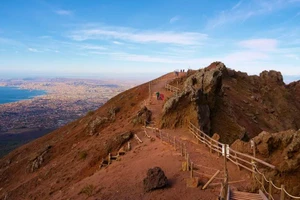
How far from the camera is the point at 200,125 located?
26.2 meters

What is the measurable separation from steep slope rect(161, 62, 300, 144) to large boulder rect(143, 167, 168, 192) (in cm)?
1192

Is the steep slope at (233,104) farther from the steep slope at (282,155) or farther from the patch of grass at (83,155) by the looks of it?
the steep slope at (282,155)

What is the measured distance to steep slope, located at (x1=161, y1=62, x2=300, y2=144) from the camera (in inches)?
1084

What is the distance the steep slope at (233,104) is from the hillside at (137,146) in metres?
0.11

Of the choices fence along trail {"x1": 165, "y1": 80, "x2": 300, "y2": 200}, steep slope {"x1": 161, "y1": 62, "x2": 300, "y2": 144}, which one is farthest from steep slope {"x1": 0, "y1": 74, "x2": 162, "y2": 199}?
fence along trail {"x1": 165, "y1": 80, "x2": 300, "y2": 200}

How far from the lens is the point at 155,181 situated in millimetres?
14992

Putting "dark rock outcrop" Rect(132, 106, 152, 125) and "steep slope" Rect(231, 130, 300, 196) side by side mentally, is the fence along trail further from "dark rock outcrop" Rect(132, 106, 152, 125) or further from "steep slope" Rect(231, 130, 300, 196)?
"dark rock outcrop" Rect(132, 106, 152, 125)

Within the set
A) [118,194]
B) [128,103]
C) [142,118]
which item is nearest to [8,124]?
[128,103]

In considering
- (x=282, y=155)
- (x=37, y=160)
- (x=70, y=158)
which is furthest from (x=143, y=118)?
(x=282, y=155)

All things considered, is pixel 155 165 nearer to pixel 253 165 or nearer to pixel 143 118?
pixel 253 165

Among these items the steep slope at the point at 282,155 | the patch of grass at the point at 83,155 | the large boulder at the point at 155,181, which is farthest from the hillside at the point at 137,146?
the steep slope at the point at 282,155

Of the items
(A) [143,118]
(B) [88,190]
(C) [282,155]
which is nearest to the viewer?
(C) [282,155]

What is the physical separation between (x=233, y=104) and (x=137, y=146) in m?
20.3

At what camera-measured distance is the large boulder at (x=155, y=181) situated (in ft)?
49.0
